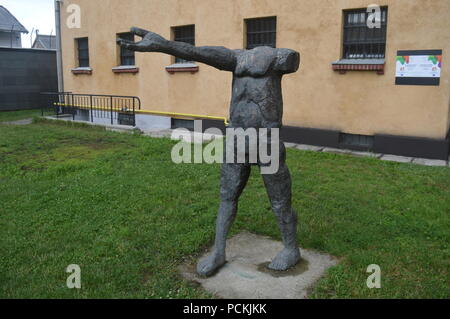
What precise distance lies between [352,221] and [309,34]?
5456 millimetres

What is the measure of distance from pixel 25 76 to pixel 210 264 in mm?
16754

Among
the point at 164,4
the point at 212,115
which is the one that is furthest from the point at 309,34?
the point at 164,4

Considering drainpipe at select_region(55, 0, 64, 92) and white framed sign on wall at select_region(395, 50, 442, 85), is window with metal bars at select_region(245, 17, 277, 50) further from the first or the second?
drainpipe at select_region(55, 0, 64, 92)

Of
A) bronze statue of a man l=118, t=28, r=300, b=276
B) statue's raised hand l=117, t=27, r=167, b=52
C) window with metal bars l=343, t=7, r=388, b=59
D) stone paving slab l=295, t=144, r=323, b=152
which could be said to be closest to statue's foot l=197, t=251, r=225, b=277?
bronze statue of a man l=118, t=28, r=300, b=276

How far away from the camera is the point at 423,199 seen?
18.6 ft

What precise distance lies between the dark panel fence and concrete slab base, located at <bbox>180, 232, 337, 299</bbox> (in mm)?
15927

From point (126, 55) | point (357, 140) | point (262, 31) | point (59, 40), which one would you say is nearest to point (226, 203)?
point (357, 140)

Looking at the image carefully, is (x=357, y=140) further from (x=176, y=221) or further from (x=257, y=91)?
(x=257, y=91)

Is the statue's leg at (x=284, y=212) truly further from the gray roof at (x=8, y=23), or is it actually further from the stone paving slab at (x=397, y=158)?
the gray roof at (x=8, y=23)

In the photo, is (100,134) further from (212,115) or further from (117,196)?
(117,196)

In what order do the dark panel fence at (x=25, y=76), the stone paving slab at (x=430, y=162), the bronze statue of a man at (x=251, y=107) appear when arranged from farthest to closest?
the dark panel fence at (x=25, y=76), the stone paving slab at (x=430, y=162), the bronze statue of a man at (x=251, y=107)

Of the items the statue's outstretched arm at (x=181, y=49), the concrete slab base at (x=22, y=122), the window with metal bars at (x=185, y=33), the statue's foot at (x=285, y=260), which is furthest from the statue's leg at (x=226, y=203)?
the concrete slab base at (x=22, y=122)

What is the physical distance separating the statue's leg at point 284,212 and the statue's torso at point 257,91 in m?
0.42

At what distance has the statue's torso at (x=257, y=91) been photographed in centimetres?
352
